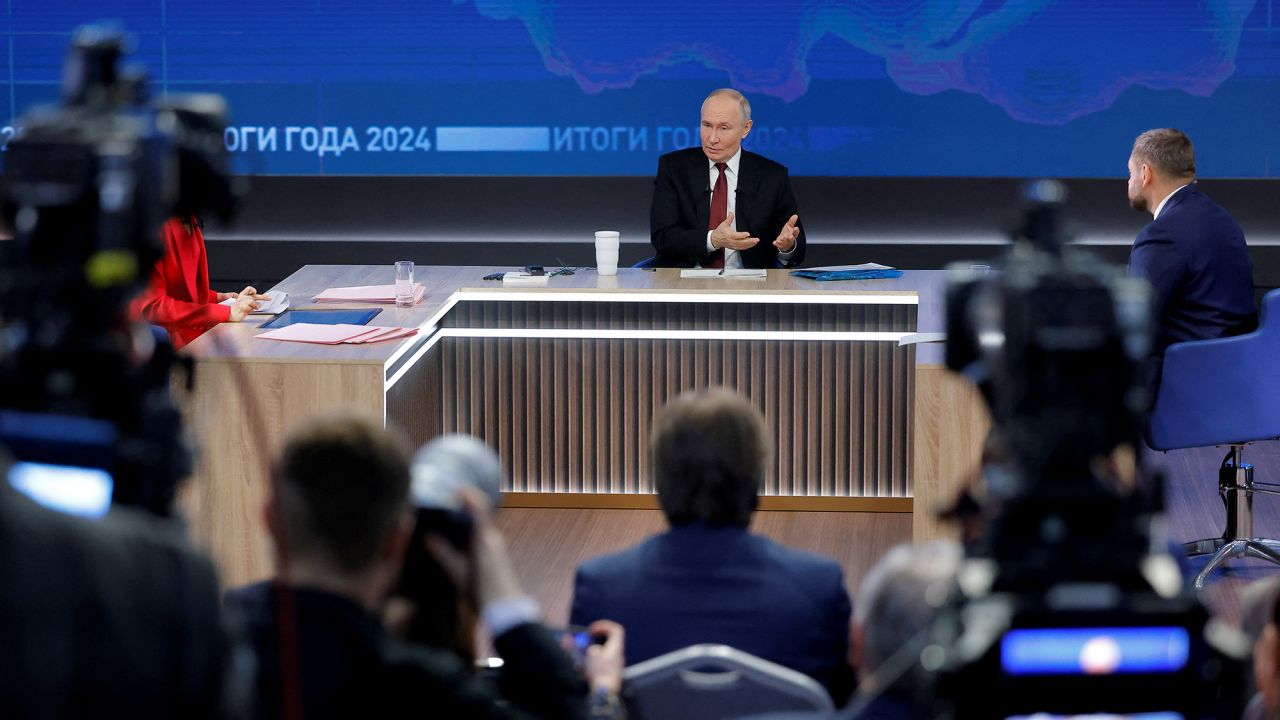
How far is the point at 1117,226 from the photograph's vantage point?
650 cm

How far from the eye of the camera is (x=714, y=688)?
196cm

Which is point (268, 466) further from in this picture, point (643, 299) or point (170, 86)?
point (170, 86)

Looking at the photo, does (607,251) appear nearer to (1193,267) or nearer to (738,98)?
(738,98)

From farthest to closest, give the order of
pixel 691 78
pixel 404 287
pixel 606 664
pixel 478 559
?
pixel 691 78, pixel 404 287, pixel 606 664, pixel 478 559

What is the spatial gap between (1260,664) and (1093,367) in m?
0.51

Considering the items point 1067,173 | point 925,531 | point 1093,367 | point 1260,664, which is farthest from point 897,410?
point 1093,367

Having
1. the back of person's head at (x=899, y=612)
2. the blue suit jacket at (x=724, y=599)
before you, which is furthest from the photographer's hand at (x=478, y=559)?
the blue suit jacket at (x=724, y=599)

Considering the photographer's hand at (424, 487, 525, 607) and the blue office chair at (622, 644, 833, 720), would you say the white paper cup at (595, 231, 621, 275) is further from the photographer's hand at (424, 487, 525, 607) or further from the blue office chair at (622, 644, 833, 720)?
the photographer's hand at (424, 487, 525, 607)

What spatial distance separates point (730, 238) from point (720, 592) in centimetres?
304

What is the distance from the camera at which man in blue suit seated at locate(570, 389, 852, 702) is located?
2189 millimetres

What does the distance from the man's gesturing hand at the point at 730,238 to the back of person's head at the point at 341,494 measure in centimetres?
352

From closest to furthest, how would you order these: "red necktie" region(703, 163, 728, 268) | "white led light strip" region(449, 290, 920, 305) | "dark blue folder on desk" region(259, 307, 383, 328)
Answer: "dark blue folder on desk" region(259, 307, 383, 328) → "white led light strip" region(449, 290, 920, 305) → "red necktie" region(703, 163, 728, 268)

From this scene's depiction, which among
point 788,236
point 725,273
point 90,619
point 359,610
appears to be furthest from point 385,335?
point 90,619

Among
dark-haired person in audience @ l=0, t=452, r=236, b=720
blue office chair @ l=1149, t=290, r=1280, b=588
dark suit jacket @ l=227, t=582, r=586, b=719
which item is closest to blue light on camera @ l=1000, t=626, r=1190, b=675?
dark suit jacket @ l=227, t=582, r=586, b=719
